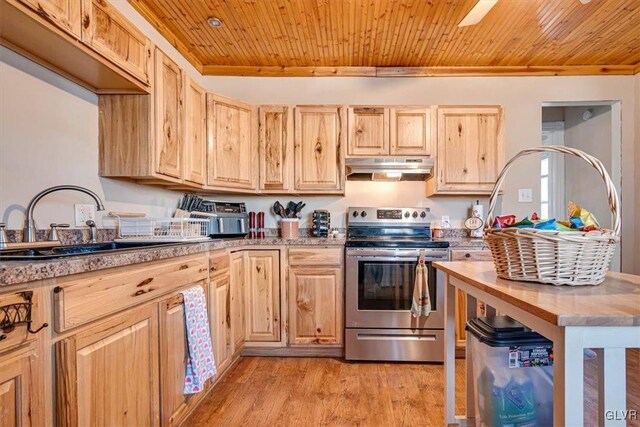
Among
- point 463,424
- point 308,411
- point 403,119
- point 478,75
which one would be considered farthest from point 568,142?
point 308,411

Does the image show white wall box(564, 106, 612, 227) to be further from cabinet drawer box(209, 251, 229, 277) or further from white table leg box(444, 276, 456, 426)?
cabinet drawer box(209, 251, 229, 277)

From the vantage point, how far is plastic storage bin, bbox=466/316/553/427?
105 cm

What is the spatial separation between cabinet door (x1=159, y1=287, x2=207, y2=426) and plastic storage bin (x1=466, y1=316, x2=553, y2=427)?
1248mm

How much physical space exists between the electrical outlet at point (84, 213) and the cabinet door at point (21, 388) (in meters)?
1.05

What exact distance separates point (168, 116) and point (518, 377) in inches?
87.4

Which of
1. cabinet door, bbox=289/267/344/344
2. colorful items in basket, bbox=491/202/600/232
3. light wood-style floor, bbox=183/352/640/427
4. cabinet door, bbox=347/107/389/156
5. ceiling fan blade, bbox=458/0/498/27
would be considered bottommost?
light wood-style floor, bbox=183/352/640/427

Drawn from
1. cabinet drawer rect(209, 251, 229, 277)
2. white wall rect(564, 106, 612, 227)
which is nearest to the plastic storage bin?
cabinet drawer rect(209, 251, 229, 277)

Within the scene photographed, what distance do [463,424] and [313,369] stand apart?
115 cm

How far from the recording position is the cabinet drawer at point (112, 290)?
36.1 inches

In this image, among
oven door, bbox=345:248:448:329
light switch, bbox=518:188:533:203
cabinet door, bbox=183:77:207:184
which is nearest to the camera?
cabinet door, bbox=183:77:207:184

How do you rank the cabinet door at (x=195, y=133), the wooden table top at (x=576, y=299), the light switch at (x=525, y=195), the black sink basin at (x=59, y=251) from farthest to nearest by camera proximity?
the light switch at (x=525, y=195)
the cabinet door at (x=195, y=133)
the black sink basin at (x=59, y=251)
the wooden table top at (x=576, y=299)

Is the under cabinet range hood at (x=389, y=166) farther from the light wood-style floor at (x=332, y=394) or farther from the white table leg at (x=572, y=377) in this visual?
the white table leg at (x=572, y=377)

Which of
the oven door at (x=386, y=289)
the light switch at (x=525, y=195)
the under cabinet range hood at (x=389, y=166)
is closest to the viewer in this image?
the oven door at (x=386, y=289)

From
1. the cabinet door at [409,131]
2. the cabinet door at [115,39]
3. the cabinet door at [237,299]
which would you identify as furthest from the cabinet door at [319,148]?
the cabinet door at [115,39]
